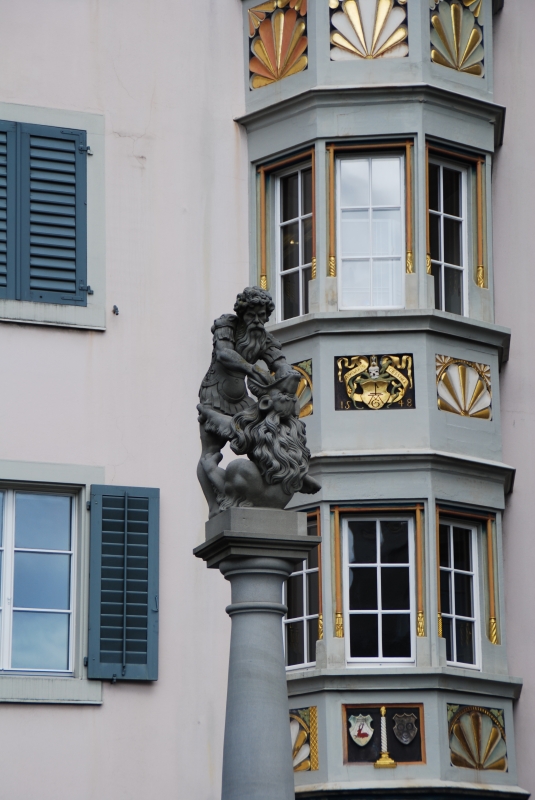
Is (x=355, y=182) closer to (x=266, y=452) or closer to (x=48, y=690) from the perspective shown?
(x=48, y=690)

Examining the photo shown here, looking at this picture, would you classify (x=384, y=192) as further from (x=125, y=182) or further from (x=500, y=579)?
(x=500, y=579)

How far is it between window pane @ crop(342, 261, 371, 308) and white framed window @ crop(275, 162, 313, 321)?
33 cm

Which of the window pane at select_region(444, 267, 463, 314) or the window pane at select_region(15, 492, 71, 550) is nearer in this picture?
the window pane at select_region(15, 492, 71, 550)

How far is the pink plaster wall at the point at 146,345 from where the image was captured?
51.2 feet

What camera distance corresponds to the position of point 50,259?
16.5m

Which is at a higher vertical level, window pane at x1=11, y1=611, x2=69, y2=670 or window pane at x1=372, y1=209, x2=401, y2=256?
window pane at x1=372, y1=209, x2=401, y2=256

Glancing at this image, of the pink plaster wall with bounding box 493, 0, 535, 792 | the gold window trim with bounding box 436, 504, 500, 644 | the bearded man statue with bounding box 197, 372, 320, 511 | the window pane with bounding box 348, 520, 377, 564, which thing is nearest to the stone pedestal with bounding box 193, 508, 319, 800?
the bearded man statue with bounding box 197, 372, 320, 511

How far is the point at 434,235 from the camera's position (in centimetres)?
1698

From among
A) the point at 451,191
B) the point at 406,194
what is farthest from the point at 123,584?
the point at 451,191

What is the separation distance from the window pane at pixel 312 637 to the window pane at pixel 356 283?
9.31 ft

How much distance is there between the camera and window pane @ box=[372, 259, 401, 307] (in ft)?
55.0

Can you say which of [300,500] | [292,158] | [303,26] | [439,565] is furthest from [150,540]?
[303,26]

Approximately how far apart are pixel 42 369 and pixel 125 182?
1.97 m

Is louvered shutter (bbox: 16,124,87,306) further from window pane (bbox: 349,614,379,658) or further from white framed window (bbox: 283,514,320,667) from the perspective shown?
window pane (bbox: 349,614,379,658)
